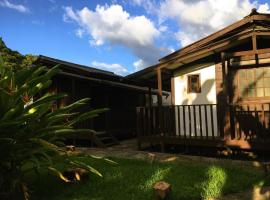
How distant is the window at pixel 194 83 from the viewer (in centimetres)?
1101

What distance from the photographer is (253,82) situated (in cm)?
968

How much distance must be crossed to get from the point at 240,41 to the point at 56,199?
6.62 metres

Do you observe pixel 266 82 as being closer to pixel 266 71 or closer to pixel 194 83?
pixel 266 71

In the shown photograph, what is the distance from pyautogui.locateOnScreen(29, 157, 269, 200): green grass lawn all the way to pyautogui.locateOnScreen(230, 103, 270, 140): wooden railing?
5.87 ft

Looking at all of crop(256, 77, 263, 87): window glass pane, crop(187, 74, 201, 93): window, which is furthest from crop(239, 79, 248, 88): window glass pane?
crop(187, 74, 201, 93): window

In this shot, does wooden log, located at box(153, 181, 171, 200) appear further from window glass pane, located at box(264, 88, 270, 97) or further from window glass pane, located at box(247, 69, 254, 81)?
window glass pane, located at box(247, 69, 254, 81)

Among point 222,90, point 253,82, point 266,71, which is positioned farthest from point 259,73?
point 222,90

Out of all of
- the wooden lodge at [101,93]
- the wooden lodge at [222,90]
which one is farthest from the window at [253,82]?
the wooden lodge at [101,93]

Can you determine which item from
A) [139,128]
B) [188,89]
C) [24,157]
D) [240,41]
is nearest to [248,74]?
[240,41]

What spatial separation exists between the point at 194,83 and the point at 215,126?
1648 mm

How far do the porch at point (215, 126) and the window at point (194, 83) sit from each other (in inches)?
27.8

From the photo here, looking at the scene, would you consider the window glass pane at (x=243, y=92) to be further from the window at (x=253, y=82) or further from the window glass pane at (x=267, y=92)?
the window glass pane at (x=267, y=92)

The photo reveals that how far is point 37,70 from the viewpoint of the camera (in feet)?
17.9

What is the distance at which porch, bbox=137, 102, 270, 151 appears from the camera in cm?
878
